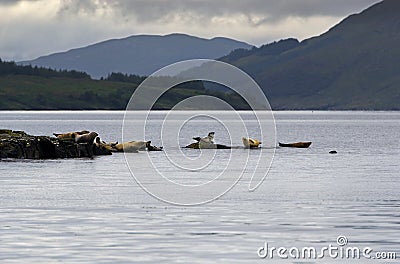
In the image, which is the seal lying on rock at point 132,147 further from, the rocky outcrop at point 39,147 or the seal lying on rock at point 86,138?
the rocky outcrop at point 39,147

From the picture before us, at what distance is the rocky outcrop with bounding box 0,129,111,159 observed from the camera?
228 feet

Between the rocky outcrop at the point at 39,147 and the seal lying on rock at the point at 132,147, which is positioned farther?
the seal lying on rock at the point at 132,147

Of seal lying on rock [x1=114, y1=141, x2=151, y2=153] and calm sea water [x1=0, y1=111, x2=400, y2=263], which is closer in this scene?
calm sea water [x1=0, y1=111, x2=400, y2=263]

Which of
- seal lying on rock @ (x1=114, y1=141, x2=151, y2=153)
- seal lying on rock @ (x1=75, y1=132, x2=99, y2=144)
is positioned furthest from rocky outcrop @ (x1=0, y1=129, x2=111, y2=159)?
seal lying on rock @ (x1=114, y1=141, x2=151, y2=153)

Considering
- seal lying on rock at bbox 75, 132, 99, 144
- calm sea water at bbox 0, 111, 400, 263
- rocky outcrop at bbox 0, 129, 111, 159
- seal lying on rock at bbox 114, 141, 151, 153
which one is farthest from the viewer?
seal lying on rock at bbox 114, 141, 151, 153

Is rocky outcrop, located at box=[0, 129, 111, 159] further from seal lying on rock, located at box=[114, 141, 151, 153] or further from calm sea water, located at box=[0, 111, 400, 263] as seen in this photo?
calm sea water, located at box=[0, 111, 400, 263]

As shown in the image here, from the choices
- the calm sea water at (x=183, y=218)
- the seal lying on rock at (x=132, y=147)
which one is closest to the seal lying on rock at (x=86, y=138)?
the seal lying on rock at (x=132, y=147)

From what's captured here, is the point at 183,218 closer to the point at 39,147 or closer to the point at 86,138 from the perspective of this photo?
the point at 39,147

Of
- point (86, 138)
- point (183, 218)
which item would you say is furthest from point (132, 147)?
point (183, 218)

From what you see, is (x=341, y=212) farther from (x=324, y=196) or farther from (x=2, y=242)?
(x=2, y=242)

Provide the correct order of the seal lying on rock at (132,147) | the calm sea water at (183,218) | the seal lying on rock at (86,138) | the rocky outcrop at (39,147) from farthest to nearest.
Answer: the seal lying on rock at (132,147) < the seal lying on rock at (86,138) < the rocky outcrop at (39,147) < the calm sea water at (183,218)

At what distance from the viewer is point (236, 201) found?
1718 inches

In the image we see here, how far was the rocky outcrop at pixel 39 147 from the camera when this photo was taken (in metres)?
69.6

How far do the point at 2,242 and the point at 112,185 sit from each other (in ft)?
63.8
